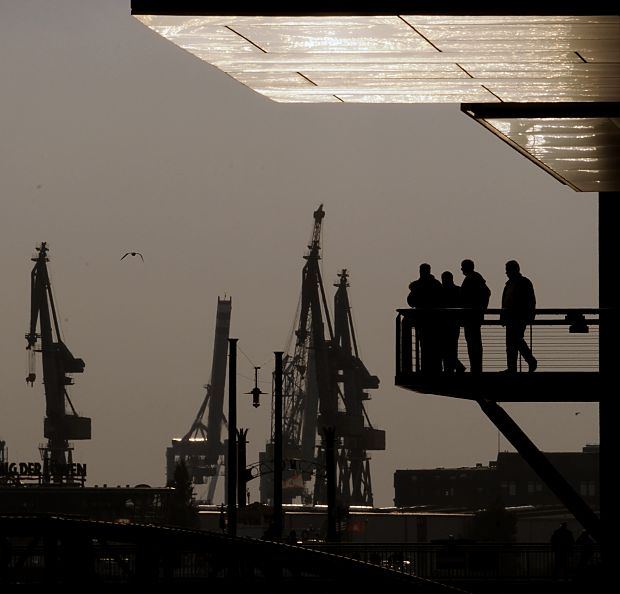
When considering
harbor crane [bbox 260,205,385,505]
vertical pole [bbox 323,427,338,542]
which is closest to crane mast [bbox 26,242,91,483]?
harbor crane [bbox 260,205,385,505]

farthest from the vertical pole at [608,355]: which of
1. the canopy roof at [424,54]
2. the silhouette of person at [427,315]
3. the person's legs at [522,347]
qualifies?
the canopy roof at [424,54]

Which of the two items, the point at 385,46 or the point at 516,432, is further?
the point at 516,432

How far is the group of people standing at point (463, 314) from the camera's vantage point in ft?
84.3

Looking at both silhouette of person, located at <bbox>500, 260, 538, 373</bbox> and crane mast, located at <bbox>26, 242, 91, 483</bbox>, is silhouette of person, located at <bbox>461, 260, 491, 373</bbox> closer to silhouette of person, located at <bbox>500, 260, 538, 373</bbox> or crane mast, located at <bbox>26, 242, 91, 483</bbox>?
silhouette of person, located at <bbox>500, 260, 538, 373</bbox>

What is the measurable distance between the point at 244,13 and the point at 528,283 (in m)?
8.09

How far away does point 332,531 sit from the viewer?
6431cm

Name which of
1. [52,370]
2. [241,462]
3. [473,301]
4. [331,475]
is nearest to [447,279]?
[473,301]

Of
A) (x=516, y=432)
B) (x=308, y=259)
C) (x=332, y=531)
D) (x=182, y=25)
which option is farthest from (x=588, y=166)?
(x=308, y=259)

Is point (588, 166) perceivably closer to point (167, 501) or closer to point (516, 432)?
point (516, 432)

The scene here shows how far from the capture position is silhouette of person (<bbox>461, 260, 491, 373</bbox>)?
84.4 ft

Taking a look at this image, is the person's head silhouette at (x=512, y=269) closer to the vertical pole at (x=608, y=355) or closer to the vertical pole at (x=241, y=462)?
the vertical pole at (x=608, y=355)

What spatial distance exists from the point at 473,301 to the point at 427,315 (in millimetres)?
642

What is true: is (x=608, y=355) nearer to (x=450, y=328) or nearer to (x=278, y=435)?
(x=450, y=328)

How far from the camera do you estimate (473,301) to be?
25969mm
